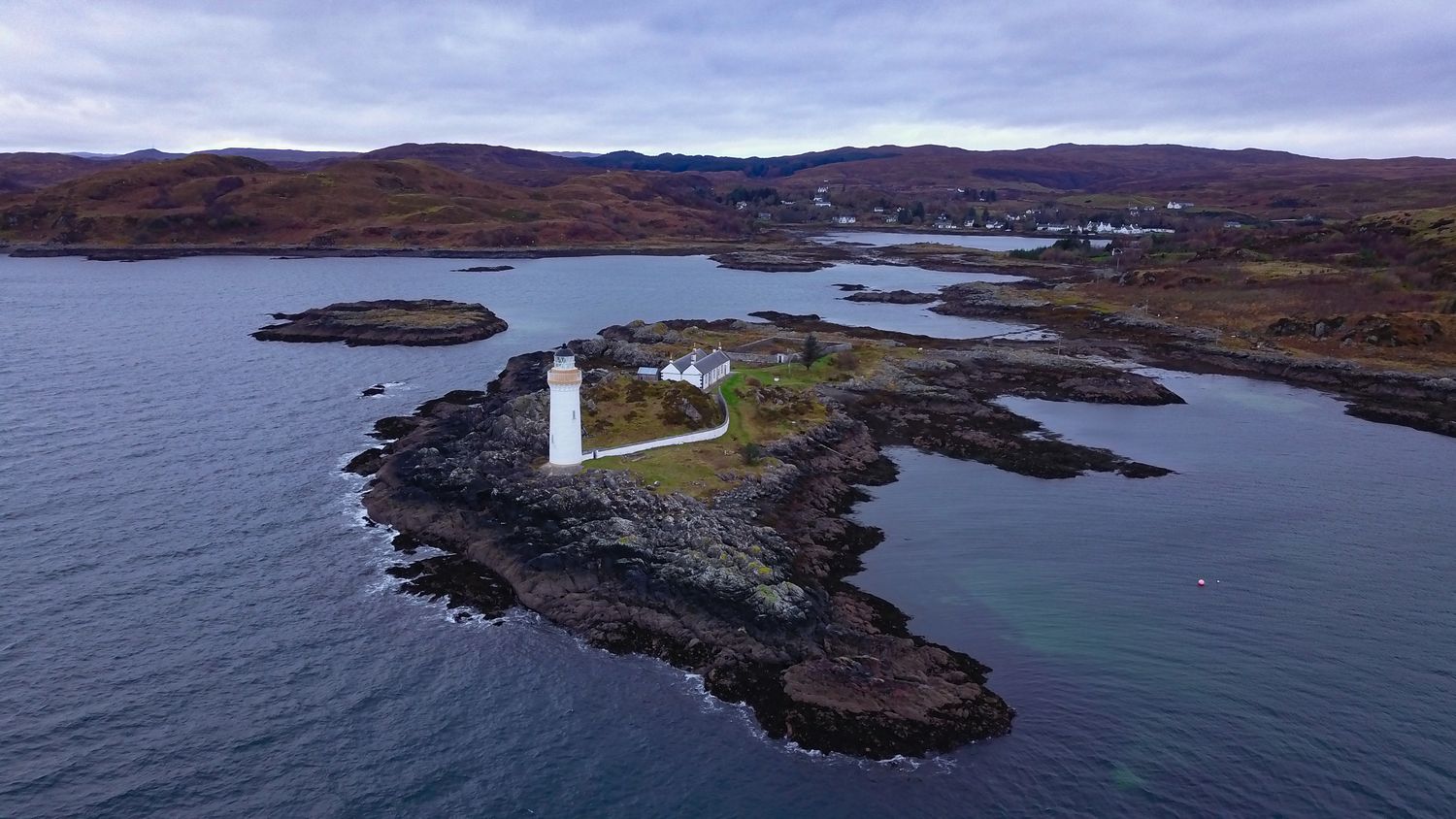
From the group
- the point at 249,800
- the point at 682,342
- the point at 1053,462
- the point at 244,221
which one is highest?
the point at 244,221

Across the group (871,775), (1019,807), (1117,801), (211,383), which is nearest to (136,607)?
(871,775)

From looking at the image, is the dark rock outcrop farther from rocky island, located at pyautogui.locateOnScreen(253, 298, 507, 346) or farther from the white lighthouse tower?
the white lighthouse tower

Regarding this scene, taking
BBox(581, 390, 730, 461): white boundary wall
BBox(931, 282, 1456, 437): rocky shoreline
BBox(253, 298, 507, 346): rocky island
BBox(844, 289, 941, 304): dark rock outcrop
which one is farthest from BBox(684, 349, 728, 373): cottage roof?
BBox(844, 289, 941, 304): dark rock outcrop

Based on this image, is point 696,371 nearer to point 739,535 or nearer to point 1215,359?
point 739,535

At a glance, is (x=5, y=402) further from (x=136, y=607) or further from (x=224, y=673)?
(x=224, y=673)

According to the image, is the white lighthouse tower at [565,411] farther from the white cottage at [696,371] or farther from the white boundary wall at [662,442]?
the white cottage at [696,371]

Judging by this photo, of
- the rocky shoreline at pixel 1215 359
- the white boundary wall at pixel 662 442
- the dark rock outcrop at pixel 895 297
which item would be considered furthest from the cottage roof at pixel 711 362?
the dark rock outcrop at pixel 895 297

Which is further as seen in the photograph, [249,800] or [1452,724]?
[1452,724]
